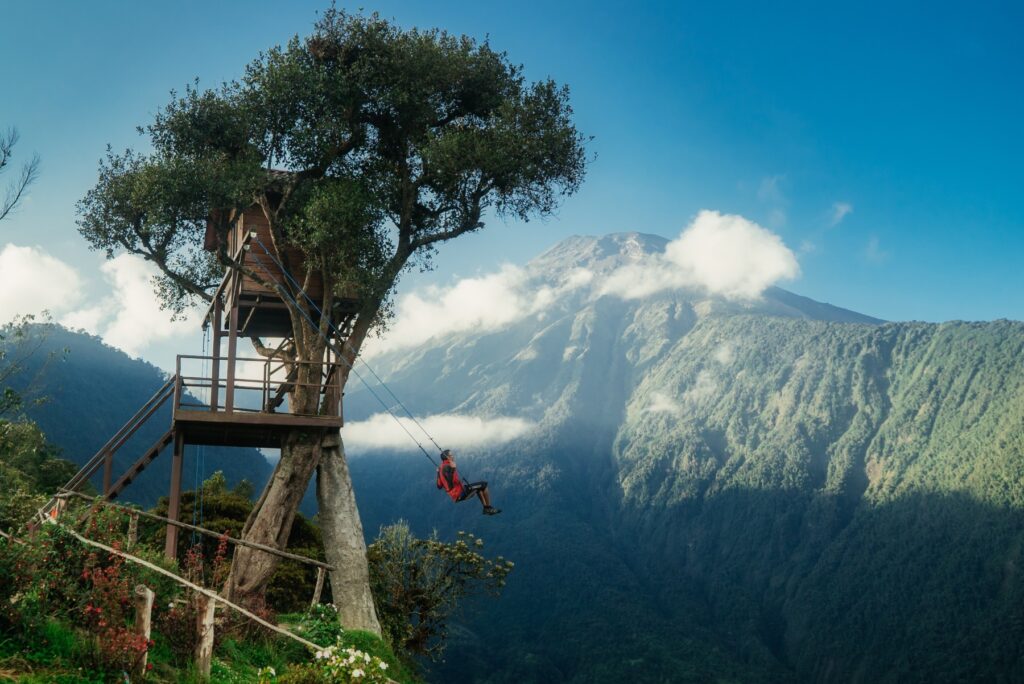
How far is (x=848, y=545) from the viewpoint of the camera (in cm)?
16625

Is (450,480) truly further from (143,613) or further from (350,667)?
(143,613)

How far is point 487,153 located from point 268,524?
1081 cm

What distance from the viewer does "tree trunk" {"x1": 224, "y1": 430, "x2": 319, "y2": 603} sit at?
66.6 feet

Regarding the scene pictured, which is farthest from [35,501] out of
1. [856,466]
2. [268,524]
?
[856,466]

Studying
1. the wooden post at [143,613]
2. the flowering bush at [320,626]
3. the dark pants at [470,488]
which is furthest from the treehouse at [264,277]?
the wooden post at [143,613]

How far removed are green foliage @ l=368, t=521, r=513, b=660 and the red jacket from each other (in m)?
7.82

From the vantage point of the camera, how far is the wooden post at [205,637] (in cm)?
1214

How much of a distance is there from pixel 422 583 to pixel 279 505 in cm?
1129

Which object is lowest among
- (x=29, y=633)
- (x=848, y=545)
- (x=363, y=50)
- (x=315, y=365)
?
(x=848, y=545)

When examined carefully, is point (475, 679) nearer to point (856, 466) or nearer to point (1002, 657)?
point (1002, 657)

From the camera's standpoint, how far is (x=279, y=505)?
21141 millimetres

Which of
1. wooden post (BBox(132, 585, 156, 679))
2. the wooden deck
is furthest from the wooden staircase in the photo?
wooden post (BBox(132, 585, 156, 679))

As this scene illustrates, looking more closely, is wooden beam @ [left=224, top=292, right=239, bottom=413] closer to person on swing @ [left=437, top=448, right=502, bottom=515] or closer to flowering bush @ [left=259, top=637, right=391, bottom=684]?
person on swing @ [left=437, top=448, right=502, bottom=515]

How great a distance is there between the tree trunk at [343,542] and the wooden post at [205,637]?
321 inches
